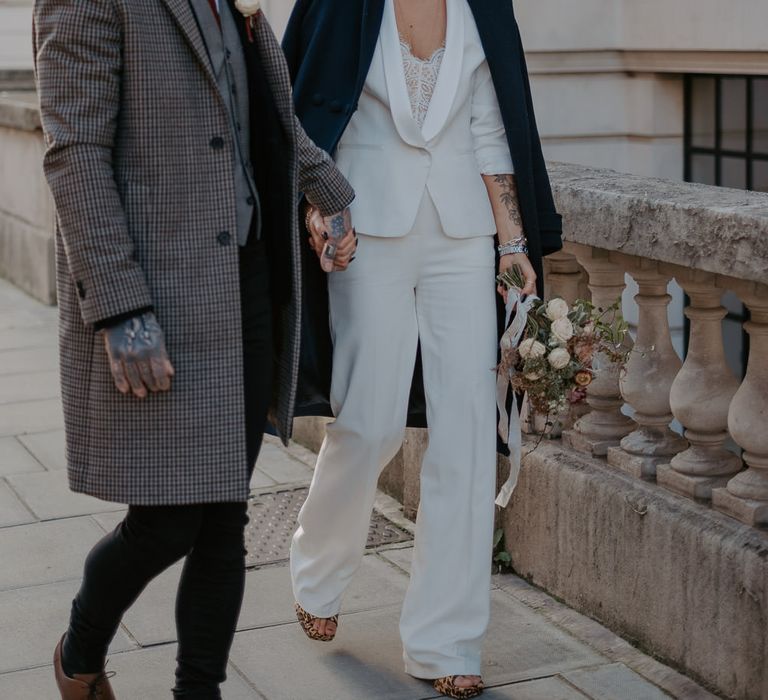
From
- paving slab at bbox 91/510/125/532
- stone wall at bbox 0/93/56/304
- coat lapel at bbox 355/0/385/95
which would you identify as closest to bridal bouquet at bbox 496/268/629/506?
coat lapel at bbox 355/0/385/95

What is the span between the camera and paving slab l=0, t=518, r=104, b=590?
15.1 ft

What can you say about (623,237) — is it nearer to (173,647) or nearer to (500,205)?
(500,205)

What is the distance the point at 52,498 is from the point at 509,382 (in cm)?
234

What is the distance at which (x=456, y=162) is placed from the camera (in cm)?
368

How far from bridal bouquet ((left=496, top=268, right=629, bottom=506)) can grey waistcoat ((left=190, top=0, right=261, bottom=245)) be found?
80 centimetres

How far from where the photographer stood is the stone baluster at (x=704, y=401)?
380 centimetres

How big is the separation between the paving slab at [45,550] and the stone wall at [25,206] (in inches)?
195

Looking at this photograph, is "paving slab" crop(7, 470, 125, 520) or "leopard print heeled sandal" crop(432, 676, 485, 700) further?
"paving slab" crop(7, 470, 125, 520)

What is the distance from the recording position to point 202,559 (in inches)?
126

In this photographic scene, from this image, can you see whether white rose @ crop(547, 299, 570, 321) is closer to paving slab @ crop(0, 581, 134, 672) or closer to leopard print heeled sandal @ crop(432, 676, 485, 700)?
leopard print heeled sandal @ crop(432, 676, 485, 700)

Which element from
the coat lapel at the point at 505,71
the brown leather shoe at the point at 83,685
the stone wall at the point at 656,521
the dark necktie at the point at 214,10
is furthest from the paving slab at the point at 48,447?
the dark necktie at the point at 214,10

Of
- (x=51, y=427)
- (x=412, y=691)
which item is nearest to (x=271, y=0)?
(x=51, y=427)

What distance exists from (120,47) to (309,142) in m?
0.56

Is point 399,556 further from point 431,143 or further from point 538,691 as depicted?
point 431,143
